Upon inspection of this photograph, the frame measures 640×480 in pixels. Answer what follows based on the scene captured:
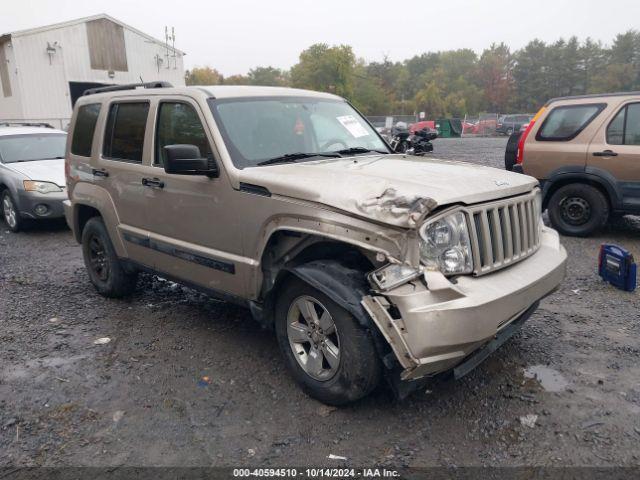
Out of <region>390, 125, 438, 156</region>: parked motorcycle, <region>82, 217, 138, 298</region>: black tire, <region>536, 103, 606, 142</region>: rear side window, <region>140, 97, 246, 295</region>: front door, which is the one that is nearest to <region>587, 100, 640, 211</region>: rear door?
<region>536, 103, 606, 142</region>: rear side window

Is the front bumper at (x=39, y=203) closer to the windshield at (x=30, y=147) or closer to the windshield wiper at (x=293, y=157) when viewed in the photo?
the windshield at (x=30, y=147)

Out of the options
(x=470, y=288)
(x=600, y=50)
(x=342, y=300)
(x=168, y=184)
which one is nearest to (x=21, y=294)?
(x=168, y=184)

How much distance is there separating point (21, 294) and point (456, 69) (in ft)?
350

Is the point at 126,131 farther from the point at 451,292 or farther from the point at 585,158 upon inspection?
the point at 585,158

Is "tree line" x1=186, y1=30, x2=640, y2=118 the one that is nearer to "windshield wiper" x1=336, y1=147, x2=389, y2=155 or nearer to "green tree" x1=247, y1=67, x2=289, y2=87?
"green tree" x1=247, y1=67, x2=289, y2=87

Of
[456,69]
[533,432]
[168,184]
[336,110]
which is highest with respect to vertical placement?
[456,69]

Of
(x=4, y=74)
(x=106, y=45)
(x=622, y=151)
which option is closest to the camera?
(x=622, y=151)

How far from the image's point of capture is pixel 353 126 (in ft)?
15.3

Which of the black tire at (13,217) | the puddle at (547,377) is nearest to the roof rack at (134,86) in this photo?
the puddle at (547,377)

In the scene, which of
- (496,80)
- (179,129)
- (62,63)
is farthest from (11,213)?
(496,80)

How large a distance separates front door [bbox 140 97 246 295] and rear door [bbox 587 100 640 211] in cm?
542

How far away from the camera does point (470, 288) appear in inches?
111

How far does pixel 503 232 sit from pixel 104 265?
3928mm

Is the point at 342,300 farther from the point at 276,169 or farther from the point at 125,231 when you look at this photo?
the point at 125,231
